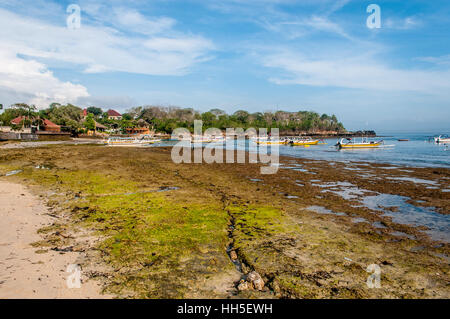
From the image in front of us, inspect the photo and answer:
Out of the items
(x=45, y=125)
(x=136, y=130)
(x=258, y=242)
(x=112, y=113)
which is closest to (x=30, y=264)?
(x=258, y=242)

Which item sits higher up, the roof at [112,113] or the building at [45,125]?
the roof at [112,113]

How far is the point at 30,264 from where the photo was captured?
20.0ft

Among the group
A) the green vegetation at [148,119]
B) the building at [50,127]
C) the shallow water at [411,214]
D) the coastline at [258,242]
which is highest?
the green vegetation at [148,119]

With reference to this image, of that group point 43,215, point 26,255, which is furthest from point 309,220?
point 43,215

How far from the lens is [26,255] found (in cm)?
655

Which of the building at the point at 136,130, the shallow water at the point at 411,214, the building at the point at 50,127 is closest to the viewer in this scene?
the shallow water at the point at 411,214

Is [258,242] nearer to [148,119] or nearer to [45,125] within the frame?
[45,125]

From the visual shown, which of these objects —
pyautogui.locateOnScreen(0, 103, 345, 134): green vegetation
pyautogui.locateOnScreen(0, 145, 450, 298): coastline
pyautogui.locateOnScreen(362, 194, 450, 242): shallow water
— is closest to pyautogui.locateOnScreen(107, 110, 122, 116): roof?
pyautogui.locateOnScreen(0, 103, 345, 134): green vegetation

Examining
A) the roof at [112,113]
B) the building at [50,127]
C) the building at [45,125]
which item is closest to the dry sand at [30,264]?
the building at [45,125]

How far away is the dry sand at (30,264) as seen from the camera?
199 inches

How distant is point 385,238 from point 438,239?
180 centimetres

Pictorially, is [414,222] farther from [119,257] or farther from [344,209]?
[119,257]

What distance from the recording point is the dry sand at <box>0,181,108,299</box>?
16.6ft

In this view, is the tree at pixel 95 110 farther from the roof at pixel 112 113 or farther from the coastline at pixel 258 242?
the coastline at pixel 258 242
